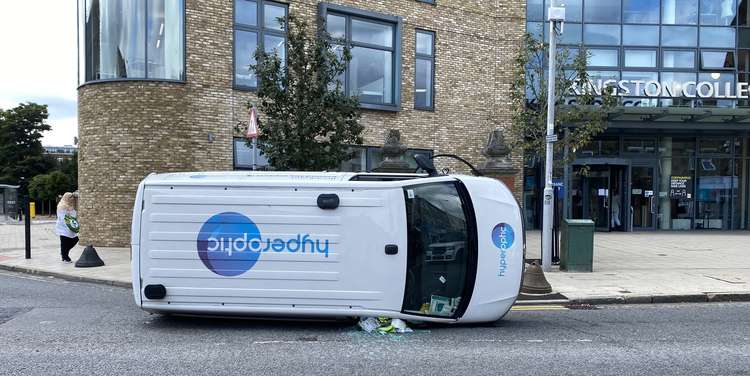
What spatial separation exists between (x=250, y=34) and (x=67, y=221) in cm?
731

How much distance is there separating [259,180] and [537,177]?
17143 mm

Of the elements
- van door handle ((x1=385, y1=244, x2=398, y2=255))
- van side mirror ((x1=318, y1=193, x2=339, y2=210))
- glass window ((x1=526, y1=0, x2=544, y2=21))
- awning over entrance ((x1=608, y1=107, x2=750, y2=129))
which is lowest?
van door handle ((x1=385, y1=244, x2=398, y2=255))

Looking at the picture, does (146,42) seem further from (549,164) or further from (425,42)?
(549,164)

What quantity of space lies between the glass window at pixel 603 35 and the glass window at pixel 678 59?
6.97ft

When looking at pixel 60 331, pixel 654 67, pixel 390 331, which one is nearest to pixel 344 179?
pixel 390 331

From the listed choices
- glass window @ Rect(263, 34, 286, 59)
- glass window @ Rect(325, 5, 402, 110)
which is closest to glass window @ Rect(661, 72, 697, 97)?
glass window @ Rect(325, 5, 402, 110)

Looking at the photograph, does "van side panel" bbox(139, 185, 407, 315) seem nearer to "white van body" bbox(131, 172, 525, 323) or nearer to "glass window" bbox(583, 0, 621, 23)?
"white van body" bbox(131, 172, 525, 323)

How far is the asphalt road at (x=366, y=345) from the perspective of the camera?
16.6ft

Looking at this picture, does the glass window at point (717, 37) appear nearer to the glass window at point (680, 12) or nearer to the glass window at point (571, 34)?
the glass window at point (680, 12)

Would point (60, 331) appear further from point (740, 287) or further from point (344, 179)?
point (740, 287)

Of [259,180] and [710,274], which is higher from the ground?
[259,180]

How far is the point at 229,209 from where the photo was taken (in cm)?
625

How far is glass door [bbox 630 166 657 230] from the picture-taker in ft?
70.7

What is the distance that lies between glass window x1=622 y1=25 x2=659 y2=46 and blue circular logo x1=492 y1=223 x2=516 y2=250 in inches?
724
